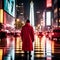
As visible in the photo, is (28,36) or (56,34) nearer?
(28,36)

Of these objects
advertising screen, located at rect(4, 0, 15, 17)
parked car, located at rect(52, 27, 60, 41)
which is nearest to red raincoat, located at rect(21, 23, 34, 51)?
parked car, located at rect(52, 27, 60, 41)

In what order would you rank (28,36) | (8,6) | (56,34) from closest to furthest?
(28,36)
(56,34)
(8,6)

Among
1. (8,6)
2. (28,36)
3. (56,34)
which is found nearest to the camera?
(28,36)

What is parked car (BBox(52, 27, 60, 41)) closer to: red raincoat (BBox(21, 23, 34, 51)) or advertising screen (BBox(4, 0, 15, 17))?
red raincoat (BBox(21, 23, 34, 51))

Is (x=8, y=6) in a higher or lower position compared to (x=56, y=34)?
higher

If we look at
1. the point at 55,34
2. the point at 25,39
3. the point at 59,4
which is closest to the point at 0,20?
the point at 55,34

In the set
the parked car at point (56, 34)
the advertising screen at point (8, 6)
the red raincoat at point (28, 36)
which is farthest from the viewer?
the advertising screen at point (8, 6)

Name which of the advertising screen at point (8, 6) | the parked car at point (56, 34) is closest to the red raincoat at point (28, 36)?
the parked car at point (56, 34)

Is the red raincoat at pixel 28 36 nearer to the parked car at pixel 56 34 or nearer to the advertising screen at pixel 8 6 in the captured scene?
the parked car at pixel 56 34

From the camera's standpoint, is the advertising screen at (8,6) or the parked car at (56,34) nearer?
the parked car at (56,34)

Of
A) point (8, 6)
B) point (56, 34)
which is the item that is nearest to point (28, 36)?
point (56, 34)

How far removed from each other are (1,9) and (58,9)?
66458 millimetres

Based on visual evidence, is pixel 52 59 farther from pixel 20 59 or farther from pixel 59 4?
pixel 59 4

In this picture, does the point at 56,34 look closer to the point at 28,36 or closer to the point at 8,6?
the point at 28,36
